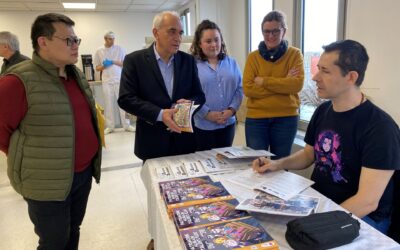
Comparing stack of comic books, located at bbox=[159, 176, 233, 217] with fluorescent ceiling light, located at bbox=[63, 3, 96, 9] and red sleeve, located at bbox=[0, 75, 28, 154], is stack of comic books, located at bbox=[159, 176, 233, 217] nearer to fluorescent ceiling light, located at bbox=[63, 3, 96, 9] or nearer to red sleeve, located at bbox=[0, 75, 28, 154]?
red sleeve, located at bbox=[0, 75, 28, 154]

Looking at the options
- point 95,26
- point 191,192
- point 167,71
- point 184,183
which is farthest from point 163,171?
point 95,26

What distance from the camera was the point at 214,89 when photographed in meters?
2.24

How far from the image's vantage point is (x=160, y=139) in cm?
186

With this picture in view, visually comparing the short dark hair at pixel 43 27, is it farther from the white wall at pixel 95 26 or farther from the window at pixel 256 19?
the white wall at pixel 95 26

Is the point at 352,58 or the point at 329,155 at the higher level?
the point at 352,58

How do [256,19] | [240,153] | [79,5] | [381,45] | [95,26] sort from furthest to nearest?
[95,26] < [79,5] < [256,19] < [381,45] < [240,153]

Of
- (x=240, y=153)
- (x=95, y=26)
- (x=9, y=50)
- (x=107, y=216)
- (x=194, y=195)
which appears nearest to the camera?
(x=194, y=195)

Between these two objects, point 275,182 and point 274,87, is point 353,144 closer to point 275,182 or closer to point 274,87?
point 275,182

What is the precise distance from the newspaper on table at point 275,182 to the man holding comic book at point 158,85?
22.9 inches

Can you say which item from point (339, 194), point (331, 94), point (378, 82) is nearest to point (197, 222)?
point (339, 194)

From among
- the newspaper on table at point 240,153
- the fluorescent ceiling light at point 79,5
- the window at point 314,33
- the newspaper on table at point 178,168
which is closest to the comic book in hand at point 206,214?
the newspaper on table at point 178,168

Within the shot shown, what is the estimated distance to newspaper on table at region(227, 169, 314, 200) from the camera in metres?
1.23

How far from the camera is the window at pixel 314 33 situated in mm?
2598

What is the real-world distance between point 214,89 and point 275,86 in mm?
434
